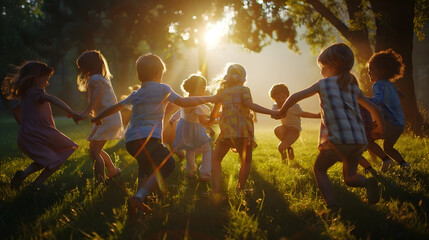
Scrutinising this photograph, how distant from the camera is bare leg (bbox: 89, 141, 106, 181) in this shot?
4.83 m

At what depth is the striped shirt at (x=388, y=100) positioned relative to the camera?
15.8ft

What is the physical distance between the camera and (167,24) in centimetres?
1912

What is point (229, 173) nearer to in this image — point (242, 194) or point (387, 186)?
point (242, 194)

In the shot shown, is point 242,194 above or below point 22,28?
below

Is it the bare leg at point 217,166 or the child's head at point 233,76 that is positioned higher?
the child's head at point 233,76

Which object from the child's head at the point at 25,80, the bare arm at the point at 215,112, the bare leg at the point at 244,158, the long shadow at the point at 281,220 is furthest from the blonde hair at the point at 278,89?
the child's head at the point at 25,80

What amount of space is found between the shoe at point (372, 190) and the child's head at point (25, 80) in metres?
4.88

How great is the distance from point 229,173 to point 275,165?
1.24m

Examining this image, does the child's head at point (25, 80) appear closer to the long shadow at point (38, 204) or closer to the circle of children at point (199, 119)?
the circle of children at point (199, 119)

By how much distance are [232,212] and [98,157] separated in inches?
111

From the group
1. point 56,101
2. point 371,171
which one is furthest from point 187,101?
point 371,171

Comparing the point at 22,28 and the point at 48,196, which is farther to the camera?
the point at 22,28

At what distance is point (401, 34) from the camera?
9539 mm

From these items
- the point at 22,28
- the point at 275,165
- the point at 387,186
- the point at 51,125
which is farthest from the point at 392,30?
the point at 22,28
